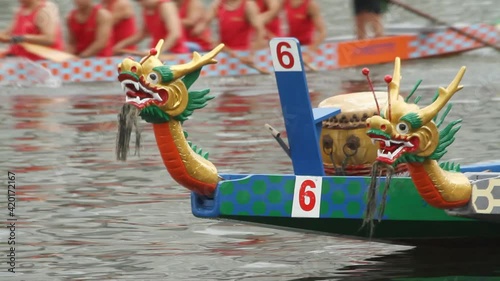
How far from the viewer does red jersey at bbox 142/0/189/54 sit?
48.8 feet

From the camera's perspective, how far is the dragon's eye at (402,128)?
249 inches

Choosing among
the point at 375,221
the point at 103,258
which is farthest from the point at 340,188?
the point at 103,258

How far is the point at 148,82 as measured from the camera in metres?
6.67

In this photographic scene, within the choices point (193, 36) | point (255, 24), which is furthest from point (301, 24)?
point (193, 36)

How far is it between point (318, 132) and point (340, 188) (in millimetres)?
406

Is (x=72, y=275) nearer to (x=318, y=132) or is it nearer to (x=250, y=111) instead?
(x=318, y=132)

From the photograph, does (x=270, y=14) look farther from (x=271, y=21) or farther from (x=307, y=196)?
(x=307, y=196)

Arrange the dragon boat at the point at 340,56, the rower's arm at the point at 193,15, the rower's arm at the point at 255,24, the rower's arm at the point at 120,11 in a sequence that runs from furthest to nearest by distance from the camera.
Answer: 1. the rower's arm at the point at 193,15
2. the rower's arm at the point at 255,24
3. the rower's arm at the point at 120,11
4. the dragon boat at the point at 340,56

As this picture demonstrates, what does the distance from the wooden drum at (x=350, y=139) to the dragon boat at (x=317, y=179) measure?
15 centimetres

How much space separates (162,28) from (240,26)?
3.00ft

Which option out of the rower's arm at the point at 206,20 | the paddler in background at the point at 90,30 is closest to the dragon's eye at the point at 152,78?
the paddler in background at the point at 90,30

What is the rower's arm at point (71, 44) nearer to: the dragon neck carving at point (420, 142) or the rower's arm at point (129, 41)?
the rower's arm at point (129, 41)

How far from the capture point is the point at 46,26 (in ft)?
47.8

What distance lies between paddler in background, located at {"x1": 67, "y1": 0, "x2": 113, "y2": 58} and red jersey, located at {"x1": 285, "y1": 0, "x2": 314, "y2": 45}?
216cm
